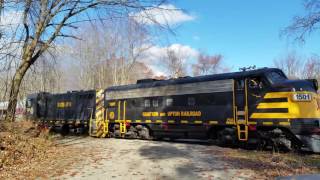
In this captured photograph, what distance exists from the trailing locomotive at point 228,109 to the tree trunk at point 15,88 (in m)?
7.52

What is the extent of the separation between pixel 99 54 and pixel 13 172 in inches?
1992

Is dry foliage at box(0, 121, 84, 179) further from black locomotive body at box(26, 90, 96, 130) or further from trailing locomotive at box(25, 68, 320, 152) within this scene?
black locomotive body at box(26, 90, 96, 130)

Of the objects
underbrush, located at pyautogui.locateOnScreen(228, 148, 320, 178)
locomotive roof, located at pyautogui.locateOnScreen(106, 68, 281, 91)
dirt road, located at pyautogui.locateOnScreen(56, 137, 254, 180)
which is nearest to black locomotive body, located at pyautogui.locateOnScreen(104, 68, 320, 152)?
locomotive roof, located at pyautogui.locateOnScreen(106, 68, 281, 91)

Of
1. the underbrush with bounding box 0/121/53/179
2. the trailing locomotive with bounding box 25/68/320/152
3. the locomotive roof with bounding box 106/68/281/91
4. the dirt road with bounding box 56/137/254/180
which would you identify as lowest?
the dirt road with bounding box 56/137/254/180

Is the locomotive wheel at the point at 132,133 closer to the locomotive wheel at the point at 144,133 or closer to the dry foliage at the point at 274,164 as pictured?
the locomotive wheel at the point at 144,133

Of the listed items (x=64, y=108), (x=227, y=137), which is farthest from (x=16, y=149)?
(x=64, y=108)

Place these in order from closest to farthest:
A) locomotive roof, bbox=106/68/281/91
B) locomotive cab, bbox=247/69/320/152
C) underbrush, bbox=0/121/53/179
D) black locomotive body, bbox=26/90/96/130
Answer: underbrush, bbox=0/121/53/179
locomotive cab, bbox=247/69/320/152
locomotive roof, bbox=106/68/281/91
black locomotive body, bbox=26/90/96/130

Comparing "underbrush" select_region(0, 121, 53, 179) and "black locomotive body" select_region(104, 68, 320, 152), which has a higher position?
"black locomotive body" select_region(104, 68, 320, 152)

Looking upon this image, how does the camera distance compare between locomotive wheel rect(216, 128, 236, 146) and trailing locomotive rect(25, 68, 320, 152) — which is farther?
locomotive wheel rect(216, 128, 236, 146)

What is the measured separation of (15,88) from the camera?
1590 cm

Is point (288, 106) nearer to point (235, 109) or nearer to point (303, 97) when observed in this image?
point (303, 97)

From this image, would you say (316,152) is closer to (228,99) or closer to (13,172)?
(228,99)

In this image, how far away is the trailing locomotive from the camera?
15.1 meters

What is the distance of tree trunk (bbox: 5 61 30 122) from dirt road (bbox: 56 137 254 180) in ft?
12.0
